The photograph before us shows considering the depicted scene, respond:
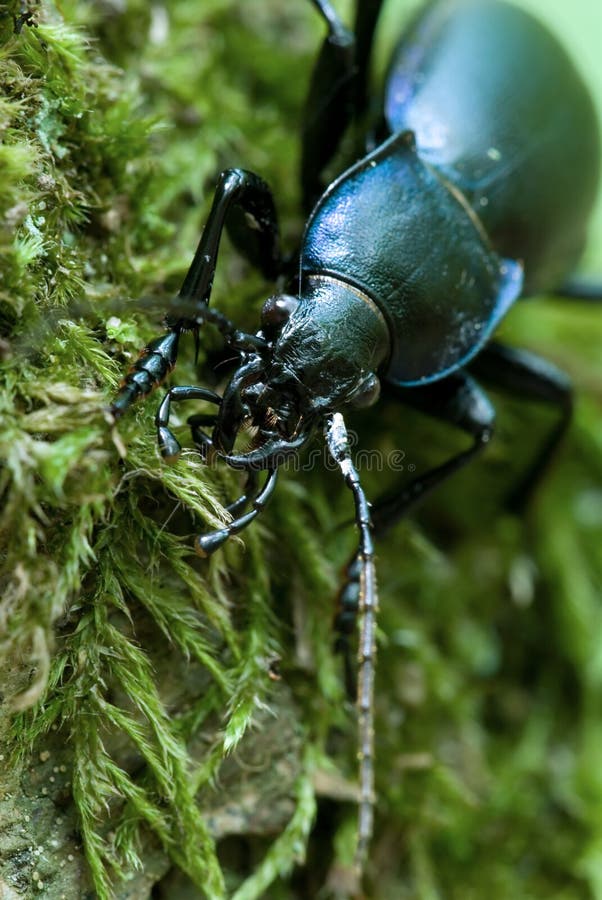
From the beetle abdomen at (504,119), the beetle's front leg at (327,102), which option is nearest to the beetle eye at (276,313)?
the beetle's front leg at (327,102)

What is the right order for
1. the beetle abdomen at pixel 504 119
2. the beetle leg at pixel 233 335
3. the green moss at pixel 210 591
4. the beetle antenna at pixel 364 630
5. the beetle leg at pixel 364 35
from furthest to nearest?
the beetle leg at pixel 364 35 → the beetle abdomen at pixel 504 119 → the beetle leg at pixel 233 335 → the green moss at pixel 210 591 → the beetle antenna at pixel 364 630

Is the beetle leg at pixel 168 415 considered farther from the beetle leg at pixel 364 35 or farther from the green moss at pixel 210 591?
the beetle leg at pixel 364 35

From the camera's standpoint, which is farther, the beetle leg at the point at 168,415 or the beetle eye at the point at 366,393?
the beetle eye at the point at 366,393

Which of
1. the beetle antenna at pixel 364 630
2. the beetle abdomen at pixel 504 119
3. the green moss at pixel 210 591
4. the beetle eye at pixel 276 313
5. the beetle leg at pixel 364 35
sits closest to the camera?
the beetle antenna at pixel 364 630

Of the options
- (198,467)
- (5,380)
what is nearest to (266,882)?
(198,467)

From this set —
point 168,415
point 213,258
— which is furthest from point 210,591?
point 213,258
